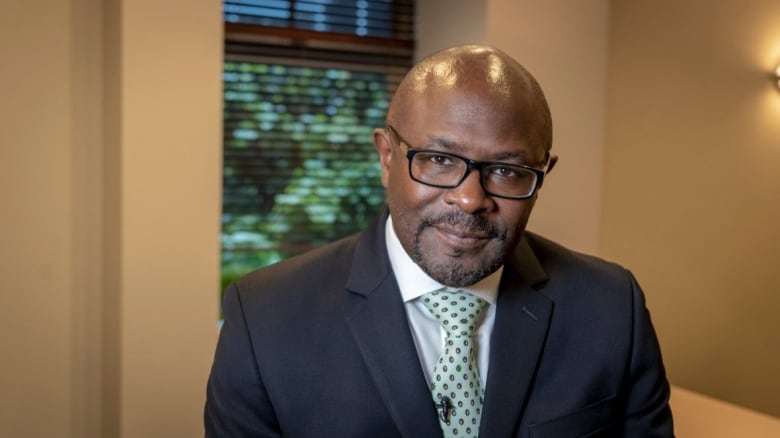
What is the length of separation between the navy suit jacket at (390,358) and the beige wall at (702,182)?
176 centimetres

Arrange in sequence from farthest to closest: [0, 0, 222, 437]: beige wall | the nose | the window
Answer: the window → [0, 0, 222, 437]: beige wall → the nose

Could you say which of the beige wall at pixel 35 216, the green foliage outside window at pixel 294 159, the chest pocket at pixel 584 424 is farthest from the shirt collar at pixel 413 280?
the green foliage outside window at pixel 294 159

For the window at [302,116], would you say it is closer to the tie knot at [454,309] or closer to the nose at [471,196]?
the tie knot at [454,309]

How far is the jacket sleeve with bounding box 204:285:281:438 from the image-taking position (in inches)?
59.2

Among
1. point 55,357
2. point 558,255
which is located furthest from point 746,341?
point 55,357

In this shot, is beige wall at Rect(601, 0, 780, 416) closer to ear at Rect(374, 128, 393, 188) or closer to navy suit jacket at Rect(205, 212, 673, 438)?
navy suit jacket at Rect(205, 212, 673, 438)

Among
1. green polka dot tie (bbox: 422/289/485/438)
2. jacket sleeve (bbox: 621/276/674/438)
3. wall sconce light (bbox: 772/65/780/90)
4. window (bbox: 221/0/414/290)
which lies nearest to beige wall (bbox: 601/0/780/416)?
wall sconce light (bbox: 772/65/780/90)

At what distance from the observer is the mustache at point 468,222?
4.53ft

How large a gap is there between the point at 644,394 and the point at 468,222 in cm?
54

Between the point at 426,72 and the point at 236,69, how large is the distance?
7.78ft

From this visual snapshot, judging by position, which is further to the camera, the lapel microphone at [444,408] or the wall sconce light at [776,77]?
the wall sconce light at [776,77]

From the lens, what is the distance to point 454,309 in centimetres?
153

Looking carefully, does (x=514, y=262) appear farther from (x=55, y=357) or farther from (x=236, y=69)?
(x=236, y=69)

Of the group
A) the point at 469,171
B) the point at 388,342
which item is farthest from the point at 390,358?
the point at 469,171
